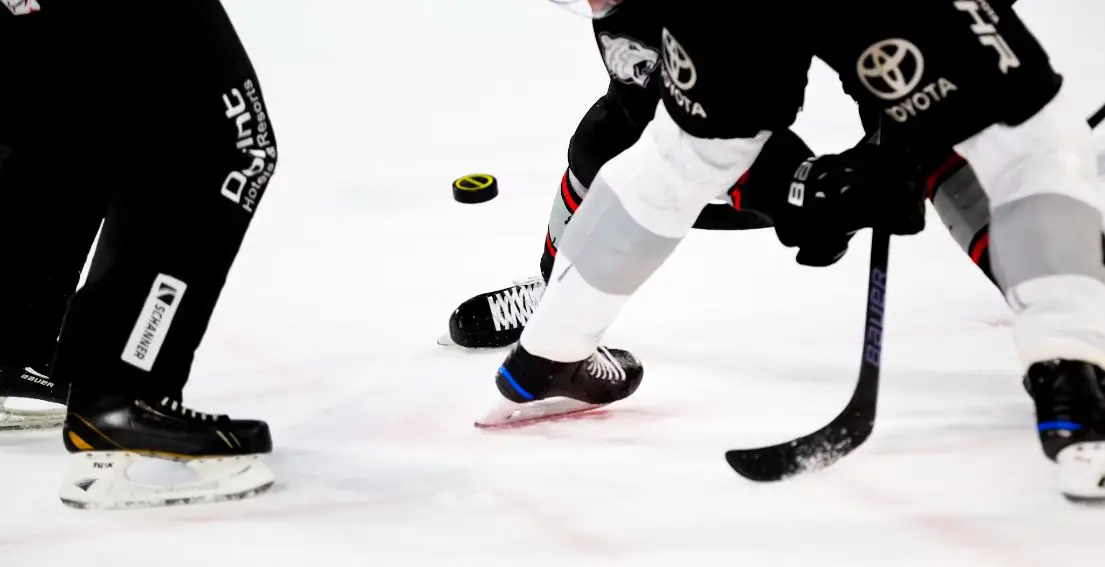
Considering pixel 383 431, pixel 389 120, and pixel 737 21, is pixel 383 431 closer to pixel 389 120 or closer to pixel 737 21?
pixel 737 21

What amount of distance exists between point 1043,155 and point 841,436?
0.35 meters

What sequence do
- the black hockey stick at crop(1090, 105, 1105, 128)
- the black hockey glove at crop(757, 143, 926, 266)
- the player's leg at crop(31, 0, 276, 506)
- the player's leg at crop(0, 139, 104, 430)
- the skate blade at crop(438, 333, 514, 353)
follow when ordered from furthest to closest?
the skate blade at crop(438, 333, 514, 353) → the player's leg at crop(0, 139, 104, 430) → the black hockey stick at crop(1090, 105, 1105, 128) → the player's leg at crop(31, 0, 276, 506) → the black hockey glove at crop(757, 143, 926, 266)

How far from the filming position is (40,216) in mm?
1595

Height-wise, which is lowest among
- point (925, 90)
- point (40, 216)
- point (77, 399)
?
point (77, 399)

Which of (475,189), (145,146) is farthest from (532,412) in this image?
(475,189)

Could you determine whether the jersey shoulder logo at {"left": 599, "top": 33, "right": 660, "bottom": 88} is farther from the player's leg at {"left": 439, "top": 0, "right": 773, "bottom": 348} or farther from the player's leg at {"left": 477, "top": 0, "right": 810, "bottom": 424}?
the player's leg at {"left": 477, "top": 0, "right": 810, "bottom": 424}

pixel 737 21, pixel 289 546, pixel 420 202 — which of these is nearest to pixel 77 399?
pixel 289 546

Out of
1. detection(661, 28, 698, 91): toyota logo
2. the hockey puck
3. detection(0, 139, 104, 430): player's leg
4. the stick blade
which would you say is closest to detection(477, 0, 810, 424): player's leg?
detection(661, 28, 698, 91): toyota logo

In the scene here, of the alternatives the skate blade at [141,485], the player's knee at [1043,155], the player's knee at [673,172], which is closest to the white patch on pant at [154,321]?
the skate blade at [141,485]

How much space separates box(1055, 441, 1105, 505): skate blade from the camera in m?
1.10

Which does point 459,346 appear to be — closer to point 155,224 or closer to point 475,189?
point 155,224

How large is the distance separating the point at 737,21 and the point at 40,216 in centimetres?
96

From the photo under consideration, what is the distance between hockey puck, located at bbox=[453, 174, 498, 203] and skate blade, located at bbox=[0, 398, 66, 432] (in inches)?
51.0

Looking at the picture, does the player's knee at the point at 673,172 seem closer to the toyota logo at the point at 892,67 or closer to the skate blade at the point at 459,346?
the toyota logo at the point at 892,67
